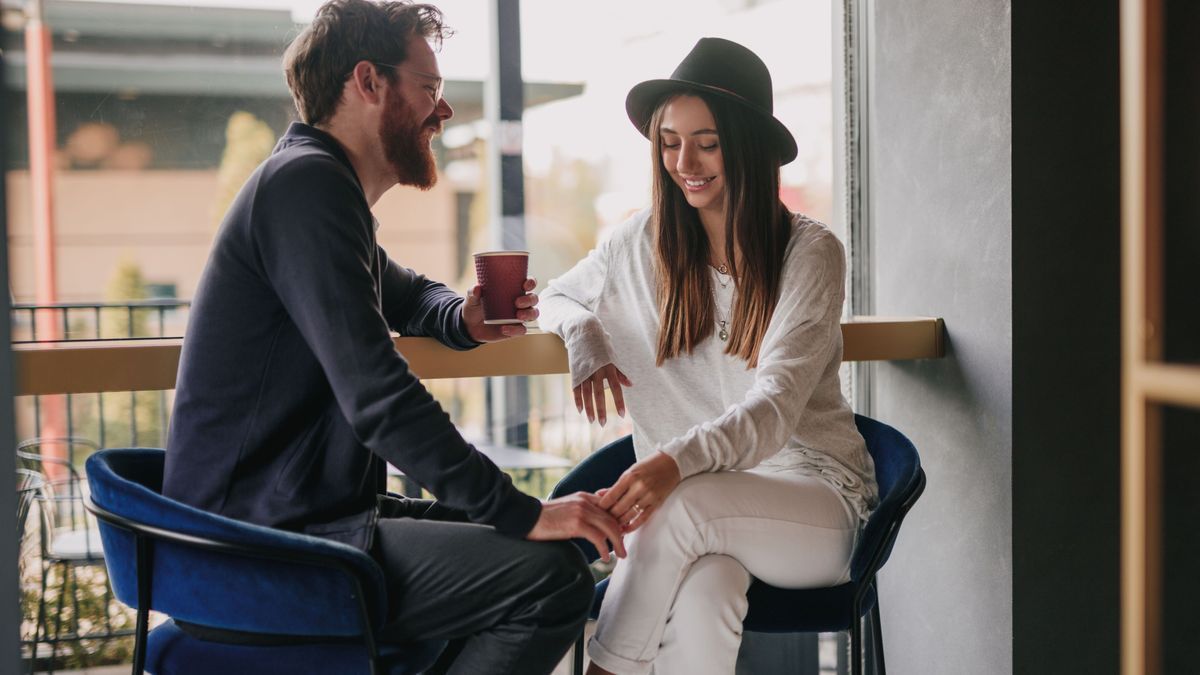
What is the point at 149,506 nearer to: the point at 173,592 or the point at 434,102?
the point at 173,592

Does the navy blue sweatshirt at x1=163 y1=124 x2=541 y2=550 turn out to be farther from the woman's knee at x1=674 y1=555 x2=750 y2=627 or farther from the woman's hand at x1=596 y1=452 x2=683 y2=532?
the woman's knee at x1=674 y1=555 x2=750 y2=627

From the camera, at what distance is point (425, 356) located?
6.51 ft

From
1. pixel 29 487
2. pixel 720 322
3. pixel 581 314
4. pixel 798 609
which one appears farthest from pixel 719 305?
pixel 29 487

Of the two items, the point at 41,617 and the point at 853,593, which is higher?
the point at 853,593

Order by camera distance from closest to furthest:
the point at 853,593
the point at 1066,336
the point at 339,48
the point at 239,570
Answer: the point at 239,570
the point at 339,48
the point at 853,593
the point at 1066,336

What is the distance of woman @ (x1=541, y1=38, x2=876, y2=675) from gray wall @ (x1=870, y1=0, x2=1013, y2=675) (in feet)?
1.31

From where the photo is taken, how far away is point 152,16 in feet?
7.96

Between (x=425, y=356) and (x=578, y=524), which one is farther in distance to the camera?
(x=425, y=356)

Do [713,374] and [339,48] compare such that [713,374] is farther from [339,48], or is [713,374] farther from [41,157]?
[41,157]

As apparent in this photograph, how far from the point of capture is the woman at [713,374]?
177cm

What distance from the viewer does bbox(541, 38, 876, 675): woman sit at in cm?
177

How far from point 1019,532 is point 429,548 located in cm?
132

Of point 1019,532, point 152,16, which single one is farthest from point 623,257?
point 152,16

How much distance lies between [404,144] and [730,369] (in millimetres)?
754
